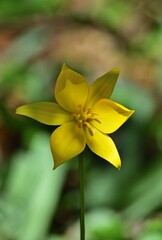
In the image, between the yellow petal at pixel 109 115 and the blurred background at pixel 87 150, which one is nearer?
the yellow petal at pixel 109 115

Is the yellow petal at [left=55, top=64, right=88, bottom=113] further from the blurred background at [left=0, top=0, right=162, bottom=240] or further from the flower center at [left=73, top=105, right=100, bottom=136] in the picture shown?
the blurred background at [left=0, top=0, right=162, bottom=240]

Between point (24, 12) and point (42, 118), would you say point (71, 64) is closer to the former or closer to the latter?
point (24, 12)

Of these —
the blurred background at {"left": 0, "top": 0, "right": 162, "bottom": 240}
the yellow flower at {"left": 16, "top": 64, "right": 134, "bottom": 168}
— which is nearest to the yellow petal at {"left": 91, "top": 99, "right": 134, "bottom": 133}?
the yellow flower at {"left": 16, "top": 64, "right": 134, "bottom": 168}

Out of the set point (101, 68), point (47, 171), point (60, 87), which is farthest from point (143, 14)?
point (60, 87)

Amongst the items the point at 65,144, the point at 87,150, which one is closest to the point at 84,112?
the point at 65,144

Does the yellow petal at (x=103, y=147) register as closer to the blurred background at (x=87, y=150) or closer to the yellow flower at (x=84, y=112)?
the yellow flower at (x=84, y=112)

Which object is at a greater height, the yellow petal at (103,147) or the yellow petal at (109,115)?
the yellow petal at (109,115)

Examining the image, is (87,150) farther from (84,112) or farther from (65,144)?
(65,144)

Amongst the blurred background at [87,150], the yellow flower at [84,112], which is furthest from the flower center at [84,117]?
the blurred background at [87,150]
